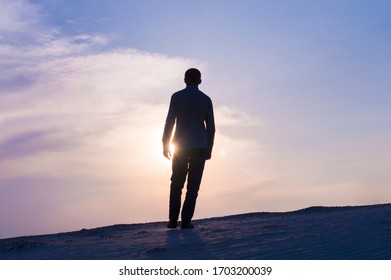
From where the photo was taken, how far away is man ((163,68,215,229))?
9562 mm

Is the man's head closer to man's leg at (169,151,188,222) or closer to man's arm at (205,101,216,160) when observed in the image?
man's arm at (205,101,216,160)

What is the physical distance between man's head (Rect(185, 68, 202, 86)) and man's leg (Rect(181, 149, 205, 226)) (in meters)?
1.11

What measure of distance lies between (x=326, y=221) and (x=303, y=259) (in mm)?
Answer: 3133

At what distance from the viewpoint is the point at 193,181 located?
9.54 metres

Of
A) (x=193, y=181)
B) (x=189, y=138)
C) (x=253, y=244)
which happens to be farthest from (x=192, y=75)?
(x=253, y=244)

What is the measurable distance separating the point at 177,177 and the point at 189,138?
66 cm

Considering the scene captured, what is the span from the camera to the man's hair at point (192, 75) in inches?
385

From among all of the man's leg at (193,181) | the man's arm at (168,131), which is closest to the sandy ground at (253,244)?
the man's leg at (193,181)

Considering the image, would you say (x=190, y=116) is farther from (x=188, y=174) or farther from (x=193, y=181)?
(x=193, y=181)

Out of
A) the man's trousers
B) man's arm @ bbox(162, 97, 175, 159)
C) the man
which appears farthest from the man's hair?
the man's trousers

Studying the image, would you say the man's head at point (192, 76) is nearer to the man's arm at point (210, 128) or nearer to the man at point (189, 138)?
the man at point (189, 138)

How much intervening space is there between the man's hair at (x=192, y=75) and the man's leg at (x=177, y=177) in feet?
3.84
